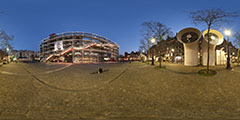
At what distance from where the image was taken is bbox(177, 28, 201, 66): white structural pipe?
22.2m

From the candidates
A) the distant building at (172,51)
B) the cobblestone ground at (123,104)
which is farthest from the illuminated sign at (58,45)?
the cobblestone ground at (123,104)

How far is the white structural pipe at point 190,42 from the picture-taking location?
22156mm

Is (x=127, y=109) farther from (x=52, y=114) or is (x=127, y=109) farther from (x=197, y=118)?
(x=52, y=114)

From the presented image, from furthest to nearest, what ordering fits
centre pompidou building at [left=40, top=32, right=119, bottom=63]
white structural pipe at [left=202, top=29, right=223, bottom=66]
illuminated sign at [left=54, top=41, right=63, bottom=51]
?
1. illuminated sign at [left=54, top=41, right=63, bottom=51]
2. centre pompidou building at [left=40, top=32, right=119, bottom=63]
3. white structural pipe at [left=202, top=29, right=223, bottom=66]

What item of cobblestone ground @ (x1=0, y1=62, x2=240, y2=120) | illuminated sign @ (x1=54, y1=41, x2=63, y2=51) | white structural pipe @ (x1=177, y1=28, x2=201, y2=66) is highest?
illuminated sign @ (x1=54, y1=41, x2=63, y2=51)

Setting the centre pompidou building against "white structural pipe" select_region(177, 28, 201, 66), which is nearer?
"white structural pipe" select_region(177, 28, 201, 66)

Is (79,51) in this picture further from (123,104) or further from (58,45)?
(123,104)

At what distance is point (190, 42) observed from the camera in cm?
2258

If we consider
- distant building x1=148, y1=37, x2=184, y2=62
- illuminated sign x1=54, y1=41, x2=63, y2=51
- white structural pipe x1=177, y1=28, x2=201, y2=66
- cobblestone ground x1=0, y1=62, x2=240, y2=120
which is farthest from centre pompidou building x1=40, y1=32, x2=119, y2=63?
cobblestone ground x1=0, y1=62, x2=240, y2=120

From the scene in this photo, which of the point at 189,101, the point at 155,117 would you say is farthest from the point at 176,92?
the point at 155,117

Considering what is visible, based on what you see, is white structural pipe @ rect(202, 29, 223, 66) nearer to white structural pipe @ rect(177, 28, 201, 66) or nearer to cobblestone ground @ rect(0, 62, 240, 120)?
A: white structural pipe @ rect(177, 28, 201, 66)

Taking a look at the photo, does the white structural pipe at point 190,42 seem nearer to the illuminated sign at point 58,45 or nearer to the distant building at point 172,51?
the distant building at point 172,51

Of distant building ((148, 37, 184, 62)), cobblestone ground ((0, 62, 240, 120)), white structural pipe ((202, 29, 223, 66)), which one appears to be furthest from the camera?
distant building ((148, 37, 184, 62))

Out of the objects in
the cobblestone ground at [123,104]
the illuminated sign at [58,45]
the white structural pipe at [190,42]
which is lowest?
the cobblestone ground at [123,104]
